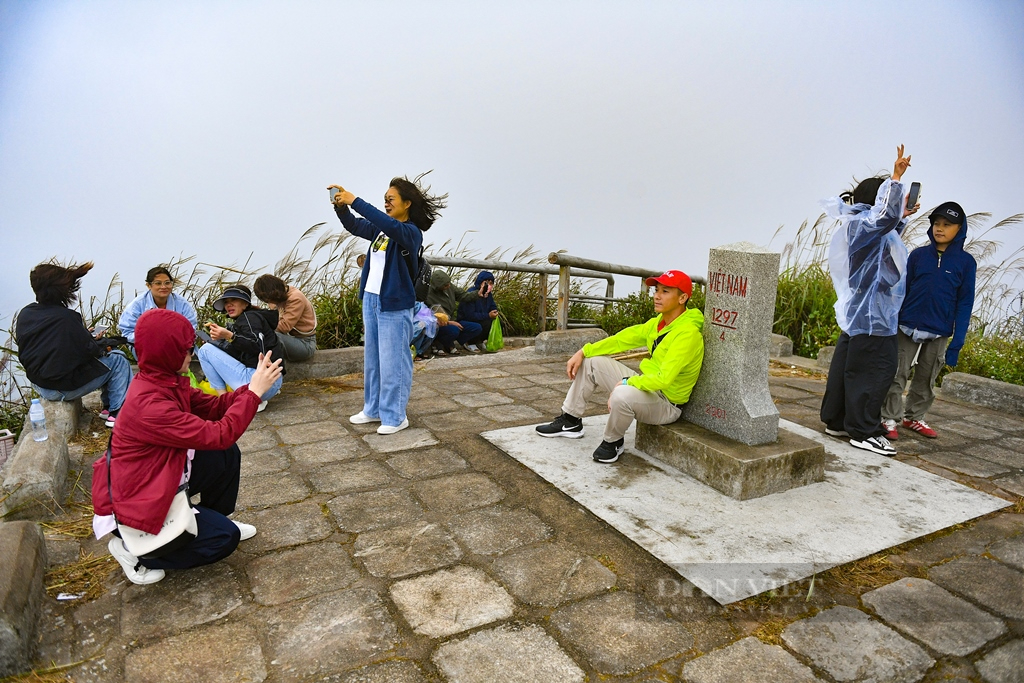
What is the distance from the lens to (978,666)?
7.07 ft

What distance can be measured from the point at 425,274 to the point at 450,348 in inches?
102

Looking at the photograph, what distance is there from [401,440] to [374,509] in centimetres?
100

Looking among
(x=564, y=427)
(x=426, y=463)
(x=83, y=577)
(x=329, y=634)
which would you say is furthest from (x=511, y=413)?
(x=83, y=577)

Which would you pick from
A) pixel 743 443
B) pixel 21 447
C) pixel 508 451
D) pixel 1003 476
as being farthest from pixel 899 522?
pixel 21 447

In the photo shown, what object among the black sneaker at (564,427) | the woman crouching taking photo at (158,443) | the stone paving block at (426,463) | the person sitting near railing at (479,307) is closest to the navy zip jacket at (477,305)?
the person sitting near railing at (479,307)

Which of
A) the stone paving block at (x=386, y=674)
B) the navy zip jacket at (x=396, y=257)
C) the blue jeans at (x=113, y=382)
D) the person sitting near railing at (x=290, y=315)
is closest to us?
the stone paving block at (x=386, y=674)

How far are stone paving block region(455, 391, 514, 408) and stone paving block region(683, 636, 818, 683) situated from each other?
9.77 ft

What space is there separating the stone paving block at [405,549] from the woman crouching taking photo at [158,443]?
58cm

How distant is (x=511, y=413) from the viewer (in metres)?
4.80

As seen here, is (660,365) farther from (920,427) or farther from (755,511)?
(920,427)

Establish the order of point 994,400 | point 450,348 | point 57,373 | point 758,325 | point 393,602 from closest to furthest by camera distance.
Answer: point 393,602
point 758,325
point 57,373
point 994,400
point 450,348

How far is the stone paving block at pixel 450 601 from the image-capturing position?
2299 mm

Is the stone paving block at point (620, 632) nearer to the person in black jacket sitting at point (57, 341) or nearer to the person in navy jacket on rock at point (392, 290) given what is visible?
the person in navy jacket on rock at point (392, 290)

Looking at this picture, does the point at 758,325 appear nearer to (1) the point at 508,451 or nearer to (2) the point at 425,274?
(1) the point at 508,451
